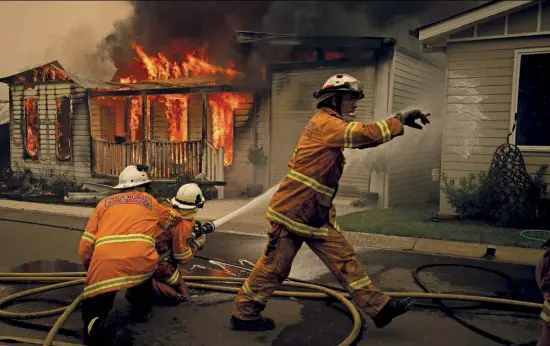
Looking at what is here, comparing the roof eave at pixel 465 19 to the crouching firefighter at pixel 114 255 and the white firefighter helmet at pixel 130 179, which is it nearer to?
the white firefighter helmet at pixel 130 179

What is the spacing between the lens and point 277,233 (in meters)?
3.81

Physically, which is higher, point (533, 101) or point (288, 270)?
point (533, 101)

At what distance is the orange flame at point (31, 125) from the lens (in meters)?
16.1

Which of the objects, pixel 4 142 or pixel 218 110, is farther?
pixel 4 142

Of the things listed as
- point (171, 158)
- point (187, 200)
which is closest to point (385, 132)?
point (187, 200)

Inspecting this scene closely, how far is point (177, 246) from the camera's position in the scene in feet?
13.5

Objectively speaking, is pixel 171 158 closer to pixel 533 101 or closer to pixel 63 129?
pixel 63 129

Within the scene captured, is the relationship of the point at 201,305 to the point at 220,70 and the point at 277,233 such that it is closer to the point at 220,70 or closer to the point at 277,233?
the point at 277,233

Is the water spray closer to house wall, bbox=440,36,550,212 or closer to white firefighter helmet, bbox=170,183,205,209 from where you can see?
white firefighter helmet, bbox=170,183,205,209

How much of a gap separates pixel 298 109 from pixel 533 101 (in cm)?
547

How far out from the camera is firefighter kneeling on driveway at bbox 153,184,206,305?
412cm

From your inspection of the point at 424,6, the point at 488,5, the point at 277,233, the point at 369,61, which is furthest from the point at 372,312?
the point at 424,6

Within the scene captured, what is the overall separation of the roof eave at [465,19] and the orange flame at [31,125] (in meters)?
13.0

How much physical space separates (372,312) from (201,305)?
1.69 meters
